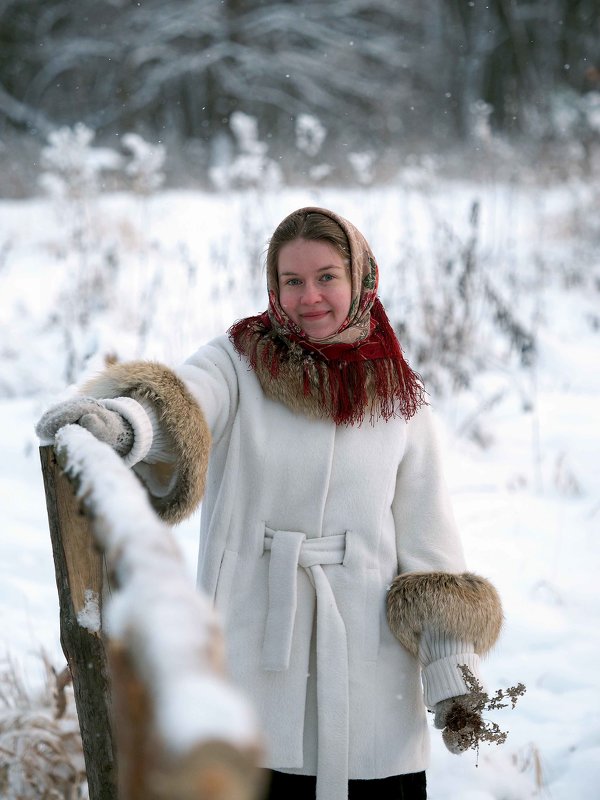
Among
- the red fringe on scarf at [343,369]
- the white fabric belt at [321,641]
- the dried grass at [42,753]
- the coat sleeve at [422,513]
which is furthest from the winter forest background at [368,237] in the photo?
the coat sleeve at [422,513]

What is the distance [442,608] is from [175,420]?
1.88 feet

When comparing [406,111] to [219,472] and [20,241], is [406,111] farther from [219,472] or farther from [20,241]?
[219,472]

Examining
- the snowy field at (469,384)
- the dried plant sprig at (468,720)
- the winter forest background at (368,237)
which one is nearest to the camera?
the dried plant sprig at (468,720)

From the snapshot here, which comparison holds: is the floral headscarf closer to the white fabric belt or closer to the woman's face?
the woman's face

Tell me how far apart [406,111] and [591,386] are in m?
9.97

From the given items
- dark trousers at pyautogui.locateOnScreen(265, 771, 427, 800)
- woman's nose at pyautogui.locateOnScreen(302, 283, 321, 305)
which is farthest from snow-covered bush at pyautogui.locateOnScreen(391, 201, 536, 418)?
dark trousers at pyautogui.locateOnScreen(265, 771, 427, 800)

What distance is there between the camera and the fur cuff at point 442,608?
1.39 meters

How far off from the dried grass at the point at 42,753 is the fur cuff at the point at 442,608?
2.67 feet

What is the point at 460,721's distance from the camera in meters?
1.36

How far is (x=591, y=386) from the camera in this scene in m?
4.68

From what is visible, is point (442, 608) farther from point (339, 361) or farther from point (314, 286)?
point (314, 286)

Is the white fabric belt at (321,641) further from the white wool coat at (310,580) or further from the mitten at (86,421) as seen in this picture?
the mitten at (86,421)

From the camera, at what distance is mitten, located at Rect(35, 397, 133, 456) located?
41.6 inches

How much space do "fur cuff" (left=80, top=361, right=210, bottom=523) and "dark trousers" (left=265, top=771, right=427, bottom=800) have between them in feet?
1.83
